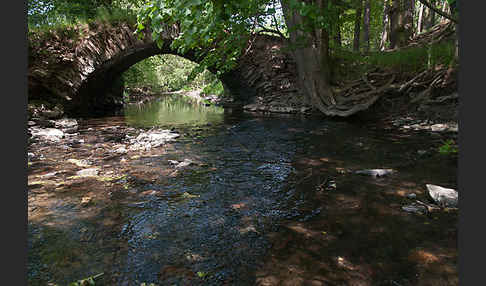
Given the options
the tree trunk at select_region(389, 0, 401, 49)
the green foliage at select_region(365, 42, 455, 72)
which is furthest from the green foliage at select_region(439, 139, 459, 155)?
the tree trunk at select_region(389, 0, 401, 49)

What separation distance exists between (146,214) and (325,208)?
1.93 meters

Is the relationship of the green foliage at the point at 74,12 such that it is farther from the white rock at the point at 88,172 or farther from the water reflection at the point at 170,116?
the white rock at the point at 88,172

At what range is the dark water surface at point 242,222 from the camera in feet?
6.18

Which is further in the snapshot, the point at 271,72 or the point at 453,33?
the point at 271,72

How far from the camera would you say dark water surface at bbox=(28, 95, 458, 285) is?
6.18 ft

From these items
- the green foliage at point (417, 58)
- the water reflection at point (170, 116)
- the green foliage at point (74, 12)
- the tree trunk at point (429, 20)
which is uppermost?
the tree trunk at point (429, 20)

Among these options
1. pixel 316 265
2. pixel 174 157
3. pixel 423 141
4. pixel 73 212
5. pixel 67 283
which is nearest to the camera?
pixel 67 283

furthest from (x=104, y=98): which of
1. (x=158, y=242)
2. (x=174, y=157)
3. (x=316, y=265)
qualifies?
(x=316, y=265)

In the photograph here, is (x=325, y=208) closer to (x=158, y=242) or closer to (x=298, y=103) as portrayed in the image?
(x=158, y=242)

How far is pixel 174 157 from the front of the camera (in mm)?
5188

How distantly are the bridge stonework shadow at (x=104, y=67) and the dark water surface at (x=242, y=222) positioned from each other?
5.07m

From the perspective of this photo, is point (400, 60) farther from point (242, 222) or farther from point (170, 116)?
point (170, 116)

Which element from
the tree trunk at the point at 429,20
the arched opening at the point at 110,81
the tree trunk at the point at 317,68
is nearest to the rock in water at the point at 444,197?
the tree trunk at the point at 317,68

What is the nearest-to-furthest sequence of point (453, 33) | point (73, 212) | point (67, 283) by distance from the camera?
point (67, 283), point (73, 212), point (453, 33)
